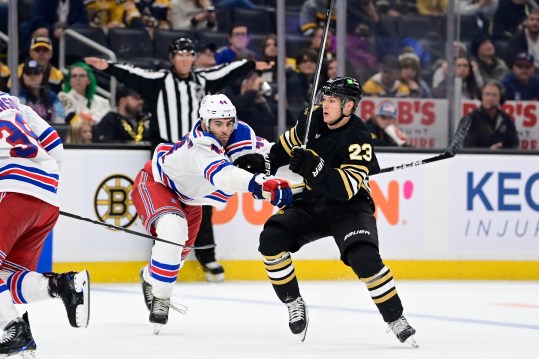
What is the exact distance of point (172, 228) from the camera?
495 cm

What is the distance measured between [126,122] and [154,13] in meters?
0.81

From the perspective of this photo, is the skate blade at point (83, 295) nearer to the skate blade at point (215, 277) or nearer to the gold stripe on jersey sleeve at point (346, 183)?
Result: the gold stripe on jersey sleeve at point (346, 183)

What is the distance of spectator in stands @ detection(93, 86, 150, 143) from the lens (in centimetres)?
722

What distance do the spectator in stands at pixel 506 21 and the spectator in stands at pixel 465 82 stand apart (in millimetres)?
316

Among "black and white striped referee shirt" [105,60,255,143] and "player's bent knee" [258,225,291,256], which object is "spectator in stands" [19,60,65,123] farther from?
"player's bent knee" [258,225,291,256]

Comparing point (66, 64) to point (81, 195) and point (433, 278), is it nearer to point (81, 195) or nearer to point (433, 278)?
point (81, 195)

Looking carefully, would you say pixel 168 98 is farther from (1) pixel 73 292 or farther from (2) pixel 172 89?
(1) pixel 73 292

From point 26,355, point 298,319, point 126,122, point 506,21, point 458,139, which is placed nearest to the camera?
point 26,355

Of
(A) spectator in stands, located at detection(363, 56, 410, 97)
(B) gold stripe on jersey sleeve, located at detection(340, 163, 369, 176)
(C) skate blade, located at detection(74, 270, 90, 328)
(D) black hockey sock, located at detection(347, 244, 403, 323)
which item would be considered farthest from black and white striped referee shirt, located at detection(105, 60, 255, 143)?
(C) skate blade, located at detection(74, 270, 90, 328)

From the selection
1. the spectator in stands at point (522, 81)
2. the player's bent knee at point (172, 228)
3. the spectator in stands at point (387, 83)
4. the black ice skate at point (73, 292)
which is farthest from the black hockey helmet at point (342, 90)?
the spectator in stands at point (522, 81)

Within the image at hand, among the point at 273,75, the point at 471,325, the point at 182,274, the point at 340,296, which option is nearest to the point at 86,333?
the point at 471,325

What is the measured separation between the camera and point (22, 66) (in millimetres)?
7004

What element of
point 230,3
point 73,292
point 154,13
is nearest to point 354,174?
point 73,292

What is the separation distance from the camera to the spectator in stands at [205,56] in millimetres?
7672
